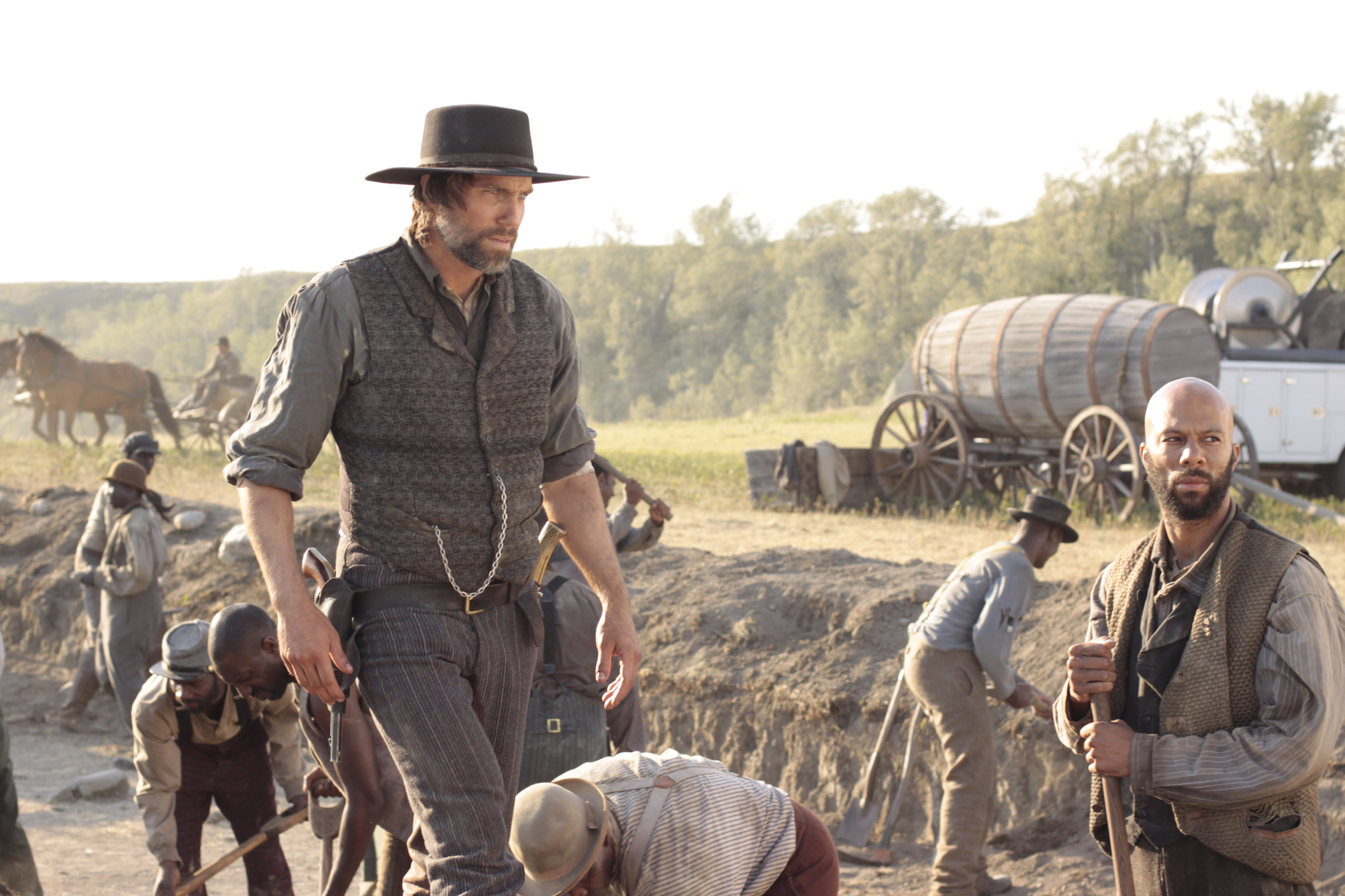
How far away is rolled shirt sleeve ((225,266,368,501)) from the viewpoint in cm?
232

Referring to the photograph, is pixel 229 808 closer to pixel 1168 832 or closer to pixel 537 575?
pixel 537 575

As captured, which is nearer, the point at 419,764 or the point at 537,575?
the point at 419,764

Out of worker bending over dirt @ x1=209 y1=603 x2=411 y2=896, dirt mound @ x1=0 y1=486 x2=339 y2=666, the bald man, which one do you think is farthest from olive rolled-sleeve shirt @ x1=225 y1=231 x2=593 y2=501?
dirt mound @ x1=0 y1=486 x2=339 y2=666

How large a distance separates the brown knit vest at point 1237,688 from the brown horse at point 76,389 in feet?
69.4

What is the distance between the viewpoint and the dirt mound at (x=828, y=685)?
6.11 m

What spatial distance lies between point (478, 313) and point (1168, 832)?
186 centimetres

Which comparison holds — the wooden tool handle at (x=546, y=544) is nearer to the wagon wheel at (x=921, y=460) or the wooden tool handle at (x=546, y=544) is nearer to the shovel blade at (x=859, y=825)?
the shovel blade at (x=859, y=825)

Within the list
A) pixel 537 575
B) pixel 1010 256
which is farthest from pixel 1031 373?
pixel 1010 256

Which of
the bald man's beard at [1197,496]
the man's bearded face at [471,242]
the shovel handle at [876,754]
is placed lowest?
the shovel handle at [876,754]

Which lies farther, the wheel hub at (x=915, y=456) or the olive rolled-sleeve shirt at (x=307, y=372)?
the wheel hub at (x=915, y=456)

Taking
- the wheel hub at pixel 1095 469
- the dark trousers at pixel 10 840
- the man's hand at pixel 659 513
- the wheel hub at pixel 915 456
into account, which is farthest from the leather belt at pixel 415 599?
the wheel hub at pixel 915 456

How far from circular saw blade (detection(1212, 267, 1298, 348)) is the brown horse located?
54.2ft

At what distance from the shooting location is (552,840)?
2.83 meters

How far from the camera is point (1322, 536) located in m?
11.0
